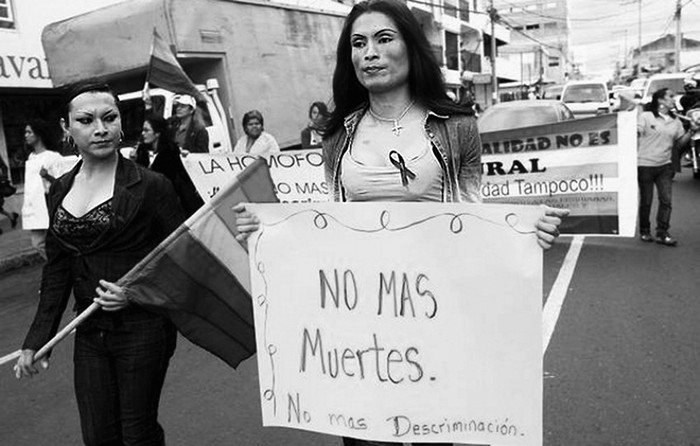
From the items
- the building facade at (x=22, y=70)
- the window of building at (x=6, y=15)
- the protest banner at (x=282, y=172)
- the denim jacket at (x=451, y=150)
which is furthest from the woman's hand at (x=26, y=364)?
the window of building at (x=6, y=15)

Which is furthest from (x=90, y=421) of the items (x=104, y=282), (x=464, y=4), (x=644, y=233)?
(x=464, y=4)

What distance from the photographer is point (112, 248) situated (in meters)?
2.58

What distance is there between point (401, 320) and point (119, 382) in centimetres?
113

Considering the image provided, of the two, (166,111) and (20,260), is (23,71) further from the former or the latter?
(20,260)

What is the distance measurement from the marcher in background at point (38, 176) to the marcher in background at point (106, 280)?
4433 millimetres

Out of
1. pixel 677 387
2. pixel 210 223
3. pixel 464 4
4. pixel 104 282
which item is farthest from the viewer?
pixel 464 4

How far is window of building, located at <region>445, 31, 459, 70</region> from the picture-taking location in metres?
47.2

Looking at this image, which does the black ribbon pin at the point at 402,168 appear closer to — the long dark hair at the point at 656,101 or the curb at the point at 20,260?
the long dark hair at the point at 656,101

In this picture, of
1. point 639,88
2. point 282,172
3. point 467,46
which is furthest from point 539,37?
point 282,172

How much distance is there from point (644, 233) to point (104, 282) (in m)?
7.14

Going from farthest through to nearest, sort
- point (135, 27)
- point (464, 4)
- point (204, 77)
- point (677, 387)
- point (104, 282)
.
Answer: point (464, 4)
point (204, 77)
point (135, 27)
point (677, 387)
point (104, 282)

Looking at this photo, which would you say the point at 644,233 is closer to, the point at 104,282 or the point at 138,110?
the point at 104,282

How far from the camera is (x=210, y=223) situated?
2.65m

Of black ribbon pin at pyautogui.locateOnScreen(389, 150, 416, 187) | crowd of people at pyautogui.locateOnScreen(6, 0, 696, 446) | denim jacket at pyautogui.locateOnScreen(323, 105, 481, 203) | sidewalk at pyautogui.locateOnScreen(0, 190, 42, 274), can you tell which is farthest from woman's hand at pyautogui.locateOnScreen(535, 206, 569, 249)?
sidewalk at pyautogui.locateOnScreen(0, 190, 42, 274)
